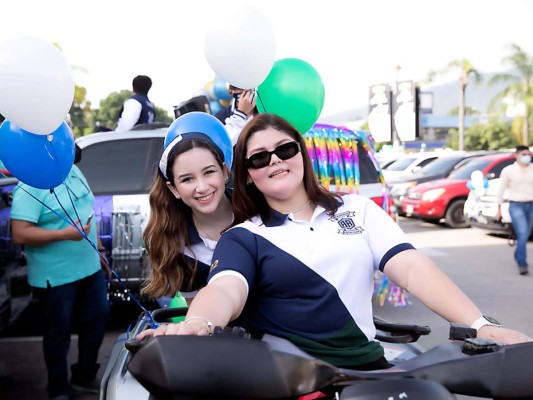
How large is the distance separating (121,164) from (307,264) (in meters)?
4.25

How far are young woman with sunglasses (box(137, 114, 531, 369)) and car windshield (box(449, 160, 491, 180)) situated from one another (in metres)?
10.7

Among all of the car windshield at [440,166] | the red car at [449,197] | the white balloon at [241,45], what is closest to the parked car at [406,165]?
the car windshield at [440,166]

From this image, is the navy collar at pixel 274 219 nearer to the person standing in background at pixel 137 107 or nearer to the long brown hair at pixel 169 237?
the long brown hair at pixel 169 237

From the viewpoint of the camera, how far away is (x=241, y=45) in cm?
295

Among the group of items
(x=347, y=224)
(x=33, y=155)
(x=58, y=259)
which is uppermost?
(x=33, y=155)

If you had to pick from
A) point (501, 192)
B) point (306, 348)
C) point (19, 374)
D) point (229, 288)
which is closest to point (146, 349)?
point (229, 288)

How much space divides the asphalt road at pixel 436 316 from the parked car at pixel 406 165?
5.23 metres

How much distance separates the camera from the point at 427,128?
8188cm

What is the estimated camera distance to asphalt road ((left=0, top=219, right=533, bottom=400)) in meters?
4.58

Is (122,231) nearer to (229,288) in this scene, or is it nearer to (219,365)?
(229,288)

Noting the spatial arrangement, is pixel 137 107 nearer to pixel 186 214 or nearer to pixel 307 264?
pixel 186 214

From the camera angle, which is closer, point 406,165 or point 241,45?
point 241,45

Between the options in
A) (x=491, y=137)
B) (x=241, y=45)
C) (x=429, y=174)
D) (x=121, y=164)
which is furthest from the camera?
(x=491, y=137)

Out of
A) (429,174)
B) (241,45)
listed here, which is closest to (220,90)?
(241,45)
